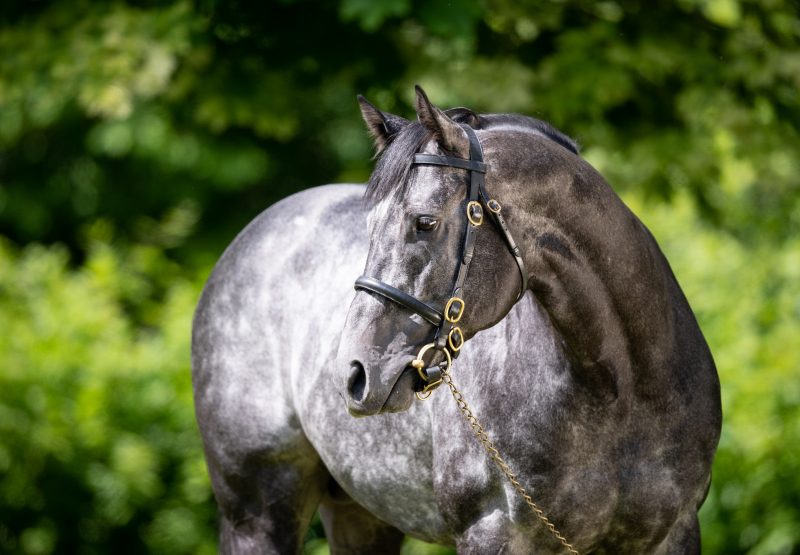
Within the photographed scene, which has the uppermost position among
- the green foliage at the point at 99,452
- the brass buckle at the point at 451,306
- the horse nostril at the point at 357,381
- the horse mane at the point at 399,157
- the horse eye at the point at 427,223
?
the horse mane at the point at 399,157

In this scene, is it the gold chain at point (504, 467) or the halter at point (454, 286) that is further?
the gold chain at point (504, 467)

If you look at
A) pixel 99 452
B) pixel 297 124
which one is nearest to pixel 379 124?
pixel 297 124

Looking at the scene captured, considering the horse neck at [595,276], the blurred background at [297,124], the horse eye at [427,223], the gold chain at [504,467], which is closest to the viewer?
the horse eye at [427,223]

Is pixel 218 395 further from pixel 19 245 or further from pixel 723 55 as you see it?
A: pixel 19 245

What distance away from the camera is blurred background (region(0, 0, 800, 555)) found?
531 cm

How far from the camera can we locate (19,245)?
40.5 ft

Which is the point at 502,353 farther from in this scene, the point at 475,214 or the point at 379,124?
the point at 379,124

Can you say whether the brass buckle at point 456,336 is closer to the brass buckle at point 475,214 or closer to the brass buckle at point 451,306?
the brass buckle at point 451,306

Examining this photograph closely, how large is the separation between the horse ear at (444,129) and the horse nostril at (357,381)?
55 centimetres

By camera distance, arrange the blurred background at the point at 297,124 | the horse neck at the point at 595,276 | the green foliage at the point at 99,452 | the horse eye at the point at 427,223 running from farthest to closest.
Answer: the green foliage at the point at 99,452
the blurred background at the point at 297,124
the horse neck at the point at 595,276
the horse eye at the point at 427,223

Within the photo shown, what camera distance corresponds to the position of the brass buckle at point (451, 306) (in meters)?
2.45

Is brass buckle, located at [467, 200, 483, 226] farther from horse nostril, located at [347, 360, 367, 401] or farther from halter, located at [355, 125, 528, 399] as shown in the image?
horse nostril, located at [347, 360, 367, 401]

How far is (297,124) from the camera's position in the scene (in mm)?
6441

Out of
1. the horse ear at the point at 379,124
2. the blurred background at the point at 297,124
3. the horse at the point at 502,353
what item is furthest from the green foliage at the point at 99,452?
the horse ear at the point at 379,124
